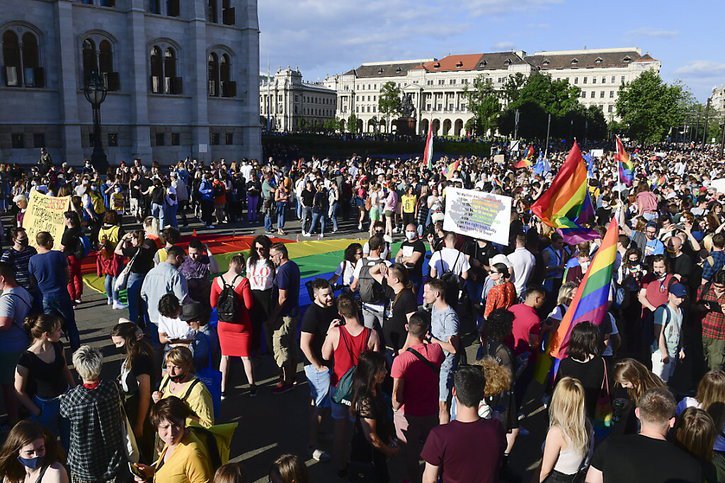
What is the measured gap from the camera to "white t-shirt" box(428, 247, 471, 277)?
8234 mm

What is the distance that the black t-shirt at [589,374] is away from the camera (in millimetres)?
4824

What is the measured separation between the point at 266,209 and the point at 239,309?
33.7ft

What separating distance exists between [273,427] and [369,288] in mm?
1918

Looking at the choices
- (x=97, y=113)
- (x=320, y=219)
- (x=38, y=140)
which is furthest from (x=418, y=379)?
(x=38, y=140)

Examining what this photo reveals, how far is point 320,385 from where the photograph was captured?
5535 mm

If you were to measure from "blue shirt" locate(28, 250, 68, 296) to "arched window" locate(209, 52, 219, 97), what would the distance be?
31.9m

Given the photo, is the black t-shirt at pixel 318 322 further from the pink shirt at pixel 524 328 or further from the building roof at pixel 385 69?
the building roof at pixel 385 69

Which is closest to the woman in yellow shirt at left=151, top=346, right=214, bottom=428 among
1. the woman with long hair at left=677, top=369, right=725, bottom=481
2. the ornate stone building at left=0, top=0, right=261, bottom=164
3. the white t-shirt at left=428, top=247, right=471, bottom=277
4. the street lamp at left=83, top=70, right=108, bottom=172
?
the woman with long hair at left=677, top=369, right=725, bottom=481

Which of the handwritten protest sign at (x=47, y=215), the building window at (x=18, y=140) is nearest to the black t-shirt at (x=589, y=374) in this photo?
the handwritten protest sign at (x=47, y=215)

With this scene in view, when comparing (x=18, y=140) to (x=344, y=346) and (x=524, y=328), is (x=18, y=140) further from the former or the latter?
(x=524, y=328)

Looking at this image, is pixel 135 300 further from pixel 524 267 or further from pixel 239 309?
pixel 524 267

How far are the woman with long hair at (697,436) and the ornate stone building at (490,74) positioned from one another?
381ft

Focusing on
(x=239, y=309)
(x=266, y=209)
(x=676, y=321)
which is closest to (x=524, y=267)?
(x=676, y=321)

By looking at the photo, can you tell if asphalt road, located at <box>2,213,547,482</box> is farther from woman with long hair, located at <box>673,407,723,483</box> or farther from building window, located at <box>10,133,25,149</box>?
building window, located at <box>10,133,25,149</box>
